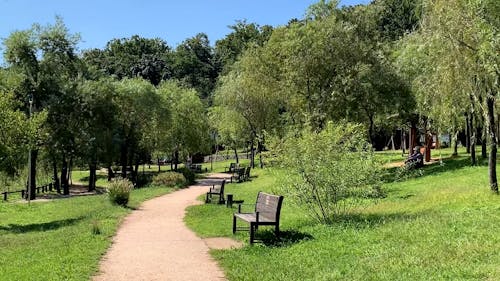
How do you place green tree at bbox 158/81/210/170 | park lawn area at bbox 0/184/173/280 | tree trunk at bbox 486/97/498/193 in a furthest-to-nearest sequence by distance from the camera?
1. green tree at bbox 158/81/210/170
2. tree trunk at bbox 486/97/498/193
3. park lawn area at bbox 0/184/173/280

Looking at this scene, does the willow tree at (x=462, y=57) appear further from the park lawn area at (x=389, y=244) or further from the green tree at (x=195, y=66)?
the green tree at (x=195, y=66)

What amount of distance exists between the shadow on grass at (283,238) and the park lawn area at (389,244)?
21 mm

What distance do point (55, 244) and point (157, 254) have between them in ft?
10.9

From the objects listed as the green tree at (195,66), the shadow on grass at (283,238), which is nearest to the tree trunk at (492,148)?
the shadow on grass at (283,238)

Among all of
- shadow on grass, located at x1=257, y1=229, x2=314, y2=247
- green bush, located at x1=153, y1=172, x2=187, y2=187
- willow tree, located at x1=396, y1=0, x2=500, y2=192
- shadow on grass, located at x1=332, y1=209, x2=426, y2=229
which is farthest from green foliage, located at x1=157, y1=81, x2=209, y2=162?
shadow on grass, located at x1=257, y1=229, x2=314, y2=247

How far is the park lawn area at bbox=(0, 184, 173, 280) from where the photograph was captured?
8.93m

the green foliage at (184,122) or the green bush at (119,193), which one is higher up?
the green foliage at (184,122)

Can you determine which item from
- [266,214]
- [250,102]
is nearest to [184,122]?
[250,102]

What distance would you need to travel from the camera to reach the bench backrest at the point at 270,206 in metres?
11.5

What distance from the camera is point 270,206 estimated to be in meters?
12.1

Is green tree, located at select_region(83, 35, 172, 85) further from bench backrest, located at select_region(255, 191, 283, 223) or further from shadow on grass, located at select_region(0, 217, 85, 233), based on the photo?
bench backrest, located at select_region(255, 191, 283, 223)

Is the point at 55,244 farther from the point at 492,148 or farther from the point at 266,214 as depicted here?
the point at 492,148

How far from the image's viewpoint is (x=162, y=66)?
10625 cm

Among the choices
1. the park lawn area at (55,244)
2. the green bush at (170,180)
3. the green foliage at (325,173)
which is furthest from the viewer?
the green bush at (170,180)
